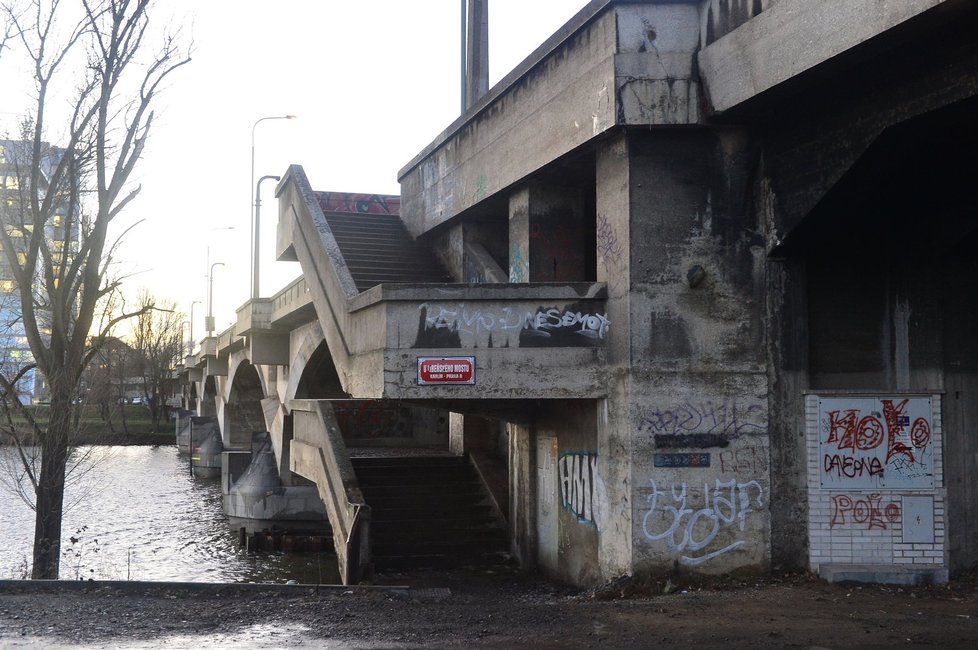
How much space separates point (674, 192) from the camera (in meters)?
12.3

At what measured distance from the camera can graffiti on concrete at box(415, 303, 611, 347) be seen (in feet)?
41.7

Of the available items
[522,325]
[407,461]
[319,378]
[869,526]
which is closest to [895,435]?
[869,526]

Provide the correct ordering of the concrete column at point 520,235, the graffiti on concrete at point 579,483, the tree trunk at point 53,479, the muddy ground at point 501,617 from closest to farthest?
the muddy ground at point 501,617, the graffiti on concrete at point 579,483, the tree trunk at point 53,479, the concrete column at point 520,235

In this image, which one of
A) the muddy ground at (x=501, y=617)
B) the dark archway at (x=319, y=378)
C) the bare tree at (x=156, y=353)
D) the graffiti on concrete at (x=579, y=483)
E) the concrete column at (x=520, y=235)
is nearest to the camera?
the muddy ground at (x=501, y=617)

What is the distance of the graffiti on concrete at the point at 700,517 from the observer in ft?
39.2

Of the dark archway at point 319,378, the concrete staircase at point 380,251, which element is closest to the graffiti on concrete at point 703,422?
the concrete staircase at point 380,251

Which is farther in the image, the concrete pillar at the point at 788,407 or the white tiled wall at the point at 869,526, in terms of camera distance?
the concrete pillar at the point at 788,407

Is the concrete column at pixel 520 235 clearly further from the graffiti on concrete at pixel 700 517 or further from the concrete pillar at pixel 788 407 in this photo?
the graffiti on concrete at pixel 700 517

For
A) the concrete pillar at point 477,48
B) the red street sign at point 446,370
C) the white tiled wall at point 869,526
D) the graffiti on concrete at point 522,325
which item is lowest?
the white tiled wall at point 869,526

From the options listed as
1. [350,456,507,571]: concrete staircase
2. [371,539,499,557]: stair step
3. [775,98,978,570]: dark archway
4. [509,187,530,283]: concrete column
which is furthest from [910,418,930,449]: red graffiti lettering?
[371,539,499,557]: stair step

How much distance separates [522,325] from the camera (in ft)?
41.9

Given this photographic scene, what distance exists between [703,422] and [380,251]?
33.8 ft

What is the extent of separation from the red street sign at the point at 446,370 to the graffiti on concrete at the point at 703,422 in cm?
227

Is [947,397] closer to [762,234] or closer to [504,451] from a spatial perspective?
[762,234]
